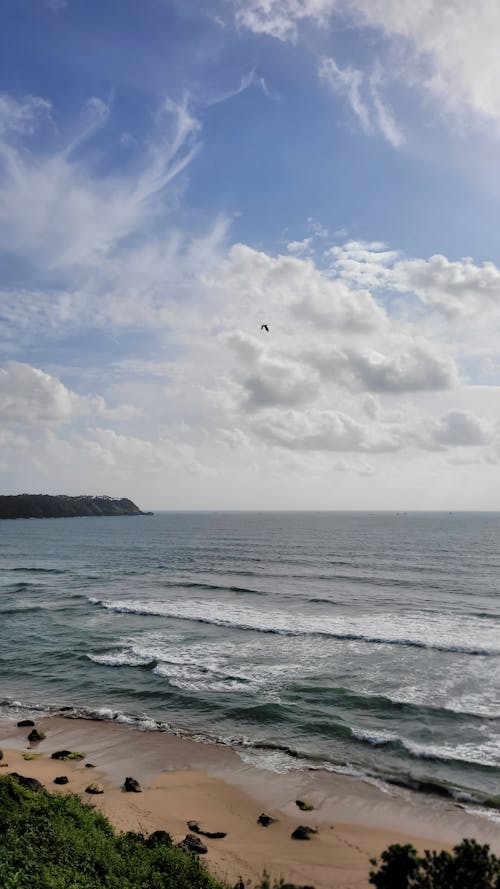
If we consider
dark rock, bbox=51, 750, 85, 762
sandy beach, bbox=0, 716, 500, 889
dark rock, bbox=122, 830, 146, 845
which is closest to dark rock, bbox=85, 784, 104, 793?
sandy beach, bbox=0, 716, 500, 889

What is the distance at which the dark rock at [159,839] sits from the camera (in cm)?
1537

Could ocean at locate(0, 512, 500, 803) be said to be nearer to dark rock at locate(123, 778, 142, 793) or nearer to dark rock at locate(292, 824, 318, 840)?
dark rock at locate(292, 824, 318, 840)

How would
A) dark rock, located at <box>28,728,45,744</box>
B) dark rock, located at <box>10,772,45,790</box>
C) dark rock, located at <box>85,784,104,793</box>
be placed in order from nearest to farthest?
dark rock, located at <box>10,772,45,790</box>, dark rock, located at <box>85,784,104,793</box>, dark rock, located at <box>28,728,45,744</box>

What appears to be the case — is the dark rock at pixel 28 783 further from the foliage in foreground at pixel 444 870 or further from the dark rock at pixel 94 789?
the foliage in foreground at pixel 444 870

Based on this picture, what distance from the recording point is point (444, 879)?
10672 millimetres

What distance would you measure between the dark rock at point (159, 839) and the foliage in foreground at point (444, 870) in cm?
731

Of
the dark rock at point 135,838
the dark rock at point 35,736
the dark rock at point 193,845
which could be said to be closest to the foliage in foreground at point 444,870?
the dark rock at point 193,845

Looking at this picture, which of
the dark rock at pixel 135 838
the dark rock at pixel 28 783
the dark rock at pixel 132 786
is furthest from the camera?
the dark rock at pixel 132 786

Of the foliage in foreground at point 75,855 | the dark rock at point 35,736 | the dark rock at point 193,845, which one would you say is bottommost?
the dark rock at point 35,736

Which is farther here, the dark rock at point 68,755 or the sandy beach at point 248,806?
the dark rock at point 68,755

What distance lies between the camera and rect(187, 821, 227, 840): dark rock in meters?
17.7

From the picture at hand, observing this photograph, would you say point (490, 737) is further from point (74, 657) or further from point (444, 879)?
point (74, 657)

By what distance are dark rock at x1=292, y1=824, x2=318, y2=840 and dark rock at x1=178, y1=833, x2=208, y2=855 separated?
319 cm

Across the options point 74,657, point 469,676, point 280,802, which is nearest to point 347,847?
point 280,802
